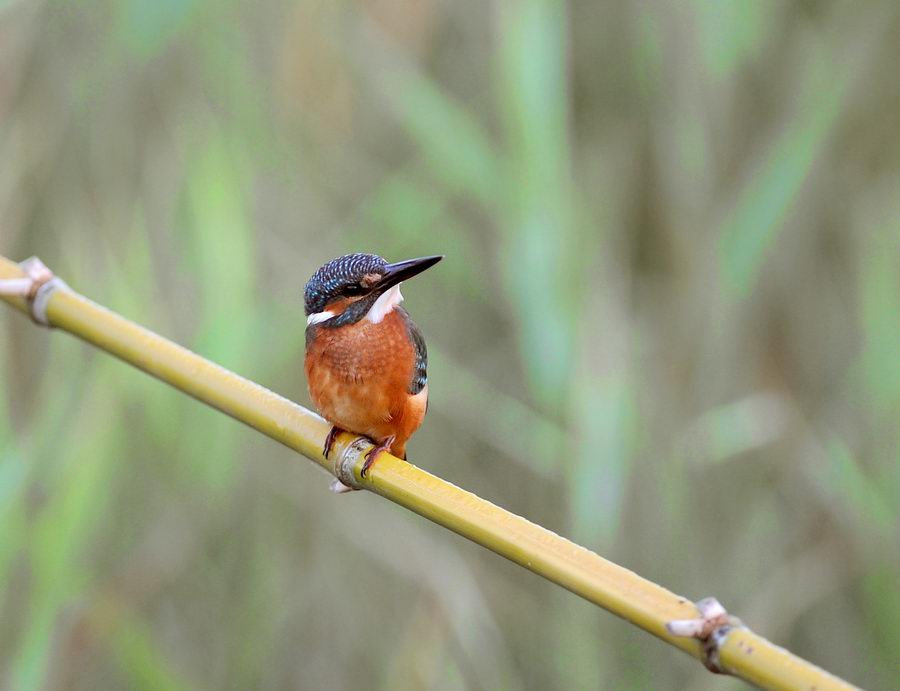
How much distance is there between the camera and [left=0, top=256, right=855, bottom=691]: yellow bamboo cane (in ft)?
3.15

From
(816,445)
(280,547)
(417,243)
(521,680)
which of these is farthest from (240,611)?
(816,445)

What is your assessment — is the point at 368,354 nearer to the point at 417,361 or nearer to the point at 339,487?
the point at 417,361

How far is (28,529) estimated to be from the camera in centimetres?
205

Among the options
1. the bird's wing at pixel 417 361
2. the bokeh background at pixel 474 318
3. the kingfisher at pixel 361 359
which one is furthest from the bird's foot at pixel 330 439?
the bokeh background at pixel 474 318

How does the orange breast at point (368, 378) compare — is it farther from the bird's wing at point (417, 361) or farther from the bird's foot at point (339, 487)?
the bird's foot at point (339, 487)

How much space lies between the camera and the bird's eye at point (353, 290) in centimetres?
162

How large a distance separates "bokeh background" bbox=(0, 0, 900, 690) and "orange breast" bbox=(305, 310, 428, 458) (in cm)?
36

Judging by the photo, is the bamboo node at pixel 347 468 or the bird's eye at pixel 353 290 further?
the bird's eye at pixel 353 290

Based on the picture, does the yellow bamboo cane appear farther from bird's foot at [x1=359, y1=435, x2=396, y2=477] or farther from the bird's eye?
the bird's eye

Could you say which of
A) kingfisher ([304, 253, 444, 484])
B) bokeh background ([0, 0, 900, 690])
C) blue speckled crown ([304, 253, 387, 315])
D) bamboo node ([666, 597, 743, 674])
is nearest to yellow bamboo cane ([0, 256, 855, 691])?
bamboo node ([666, 597, 743, 674])

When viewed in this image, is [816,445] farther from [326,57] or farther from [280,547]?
[326,57]

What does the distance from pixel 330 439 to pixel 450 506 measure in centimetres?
41

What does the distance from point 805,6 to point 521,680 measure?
Result: 1435 millimetres

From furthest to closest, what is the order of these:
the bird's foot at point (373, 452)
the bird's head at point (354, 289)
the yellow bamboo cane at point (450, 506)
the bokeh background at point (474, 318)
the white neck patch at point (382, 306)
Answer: the bokeh background at point (474, 318) → the white neck patch at point (382, 306) → the bird's head at point (354, 289) → the bird's foot at point (373, 452) → the yellow bamboo cane at point (450, 506)
